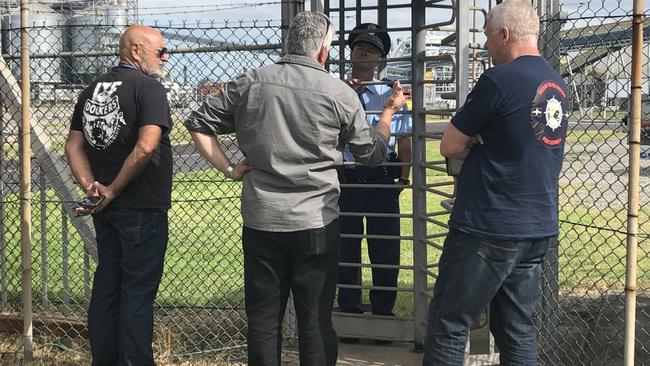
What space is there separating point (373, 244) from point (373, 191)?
0.42 m

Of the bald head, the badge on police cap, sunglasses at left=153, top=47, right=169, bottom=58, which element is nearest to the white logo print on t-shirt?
the bald head

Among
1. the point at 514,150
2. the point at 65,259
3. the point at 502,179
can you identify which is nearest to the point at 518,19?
the point at 514,150

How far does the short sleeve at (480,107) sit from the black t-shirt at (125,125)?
165cm

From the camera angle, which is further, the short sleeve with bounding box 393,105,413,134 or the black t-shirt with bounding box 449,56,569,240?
the short sleeve with bounding box 393,105,413,134

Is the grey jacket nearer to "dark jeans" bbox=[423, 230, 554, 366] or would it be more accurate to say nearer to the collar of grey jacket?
the collar of grey jacket

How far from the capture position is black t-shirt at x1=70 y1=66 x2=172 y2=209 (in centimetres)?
407

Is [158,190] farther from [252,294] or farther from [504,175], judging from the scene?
[504,175]

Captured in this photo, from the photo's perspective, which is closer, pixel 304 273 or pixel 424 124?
pixel 304 273

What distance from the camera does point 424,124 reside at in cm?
509

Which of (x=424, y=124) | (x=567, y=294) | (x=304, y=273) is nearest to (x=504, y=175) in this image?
(x=304, y=273)

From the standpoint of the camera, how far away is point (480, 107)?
326 cm

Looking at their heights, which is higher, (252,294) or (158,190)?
(158,190)

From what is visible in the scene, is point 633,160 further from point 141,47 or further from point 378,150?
point 141,47

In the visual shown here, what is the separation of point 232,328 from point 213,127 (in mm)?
2383
